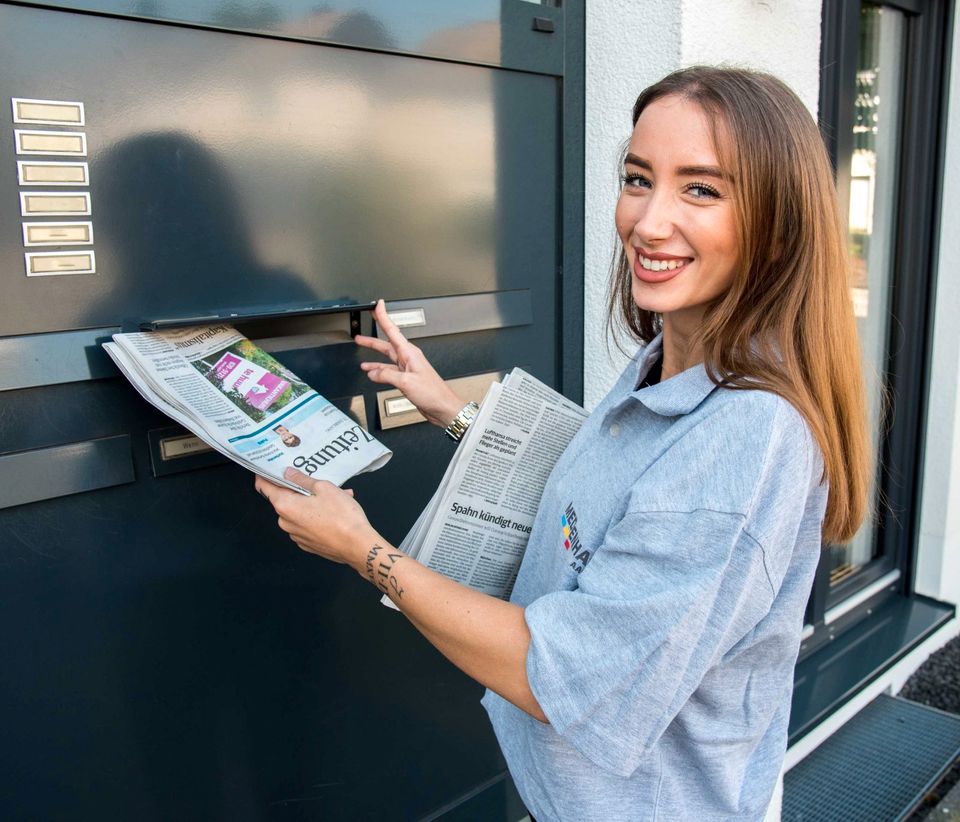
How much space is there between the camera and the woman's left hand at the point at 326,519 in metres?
1.22

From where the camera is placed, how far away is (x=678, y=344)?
1335 millimetres

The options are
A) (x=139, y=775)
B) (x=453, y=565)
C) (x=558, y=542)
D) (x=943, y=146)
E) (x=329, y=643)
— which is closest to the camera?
(x=558, y=542)

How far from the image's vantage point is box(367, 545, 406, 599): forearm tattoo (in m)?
1.19

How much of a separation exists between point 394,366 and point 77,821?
94cm

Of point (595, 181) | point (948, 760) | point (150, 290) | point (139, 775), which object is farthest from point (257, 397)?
point (948, 760)

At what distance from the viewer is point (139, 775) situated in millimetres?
1548

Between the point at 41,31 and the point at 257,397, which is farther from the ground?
the point at 41,31

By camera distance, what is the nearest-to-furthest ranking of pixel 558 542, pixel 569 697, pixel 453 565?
pixel 569 697, pixel 558 542, pixel 453 565

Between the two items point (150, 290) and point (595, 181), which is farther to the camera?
point (595, 181)

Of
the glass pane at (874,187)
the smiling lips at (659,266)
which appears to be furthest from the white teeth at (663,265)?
the glass pane at (874,187)

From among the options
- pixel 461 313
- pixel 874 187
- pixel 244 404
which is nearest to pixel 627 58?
pixel 461 313

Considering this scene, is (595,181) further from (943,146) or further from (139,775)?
(943,146)

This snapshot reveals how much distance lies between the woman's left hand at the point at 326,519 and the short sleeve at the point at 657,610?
0.91ft

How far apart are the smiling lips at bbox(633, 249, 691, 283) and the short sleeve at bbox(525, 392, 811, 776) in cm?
28
